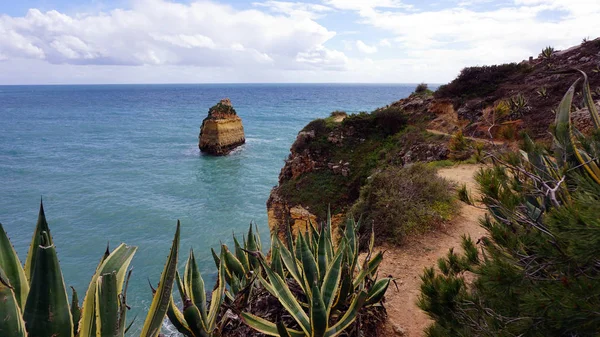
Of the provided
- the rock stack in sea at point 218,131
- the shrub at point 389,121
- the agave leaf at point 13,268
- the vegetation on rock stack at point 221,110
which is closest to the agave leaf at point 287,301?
the agave leaf at point 13,268

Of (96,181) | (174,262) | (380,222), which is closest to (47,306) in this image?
(174,262)

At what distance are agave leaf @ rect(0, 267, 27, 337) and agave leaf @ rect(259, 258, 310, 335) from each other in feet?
6.17

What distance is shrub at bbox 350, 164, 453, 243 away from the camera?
21.3 ft

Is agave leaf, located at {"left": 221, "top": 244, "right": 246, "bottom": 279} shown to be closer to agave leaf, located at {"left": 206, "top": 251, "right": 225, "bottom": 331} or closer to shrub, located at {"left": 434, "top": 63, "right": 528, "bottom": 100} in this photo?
agave leaf, located at {"left": 206, "top": 251, "right": 225, "bottom": 331}

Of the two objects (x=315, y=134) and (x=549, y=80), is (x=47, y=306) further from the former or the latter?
(x=549, y=80)

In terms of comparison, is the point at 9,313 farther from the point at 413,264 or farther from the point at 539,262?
the point at 413,264

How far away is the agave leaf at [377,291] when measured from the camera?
346 cm

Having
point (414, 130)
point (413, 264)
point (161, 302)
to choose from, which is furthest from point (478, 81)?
point (161, 302)

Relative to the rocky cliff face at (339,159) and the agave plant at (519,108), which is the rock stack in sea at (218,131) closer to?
the rocky cliff face at (339,159)

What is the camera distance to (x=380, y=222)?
6.84 meters

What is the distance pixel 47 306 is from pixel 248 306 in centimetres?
239

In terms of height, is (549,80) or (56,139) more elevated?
(549,80)

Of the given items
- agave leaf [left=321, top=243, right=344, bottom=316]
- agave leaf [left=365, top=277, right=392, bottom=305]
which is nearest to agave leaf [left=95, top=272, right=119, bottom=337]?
agave leaf [left=321, top=243, right=344, bottom=316]

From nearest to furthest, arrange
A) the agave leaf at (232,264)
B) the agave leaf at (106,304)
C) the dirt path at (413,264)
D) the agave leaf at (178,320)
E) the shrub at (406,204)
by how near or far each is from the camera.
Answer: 1. the agave leaf at (106,304)
2. the agave leaf at (178,320)
3. the dirt path at (413,264)
4. the agave leaf at (232,264)
5. the shrub at (406,204)
